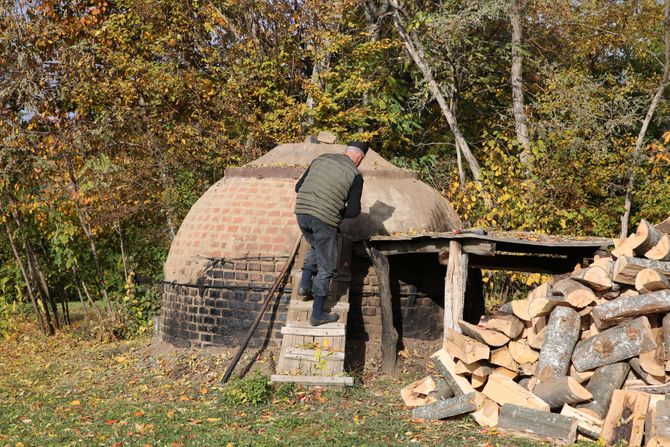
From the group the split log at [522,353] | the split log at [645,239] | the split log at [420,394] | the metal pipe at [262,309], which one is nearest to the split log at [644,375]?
the split log at [522,353]

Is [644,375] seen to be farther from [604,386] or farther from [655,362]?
[604,386]

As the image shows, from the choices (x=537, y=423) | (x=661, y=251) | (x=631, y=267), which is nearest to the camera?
(x=537, y=423)

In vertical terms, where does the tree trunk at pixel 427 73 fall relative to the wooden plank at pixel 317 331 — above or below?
above

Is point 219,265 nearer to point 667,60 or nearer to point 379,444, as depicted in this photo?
point 379,444

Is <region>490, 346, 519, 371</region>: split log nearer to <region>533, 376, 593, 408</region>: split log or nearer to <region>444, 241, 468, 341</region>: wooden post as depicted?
<region>533, 376, 593, 408</region>: split log

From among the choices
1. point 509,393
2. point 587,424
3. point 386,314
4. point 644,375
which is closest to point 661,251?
point 644,375

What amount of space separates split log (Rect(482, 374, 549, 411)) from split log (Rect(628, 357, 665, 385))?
2.81ft

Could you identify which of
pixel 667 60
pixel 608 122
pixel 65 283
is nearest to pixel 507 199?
pixel 608 122

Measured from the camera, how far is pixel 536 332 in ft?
23.7

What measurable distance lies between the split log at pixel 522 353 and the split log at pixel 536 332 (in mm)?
62

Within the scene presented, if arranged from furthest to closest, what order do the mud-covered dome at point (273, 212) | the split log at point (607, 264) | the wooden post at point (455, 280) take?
the mud-covered dome at point (273, 212)
the wooden post at point (455, 280)
the split log at point (607, 264)

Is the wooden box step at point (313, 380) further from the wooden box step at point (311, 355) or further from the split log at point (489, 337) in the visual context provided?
the split log at point (489, 337)

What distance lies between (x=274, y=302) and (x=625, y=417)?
448 cm

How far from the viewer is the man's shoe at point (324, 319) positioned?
8219mm
